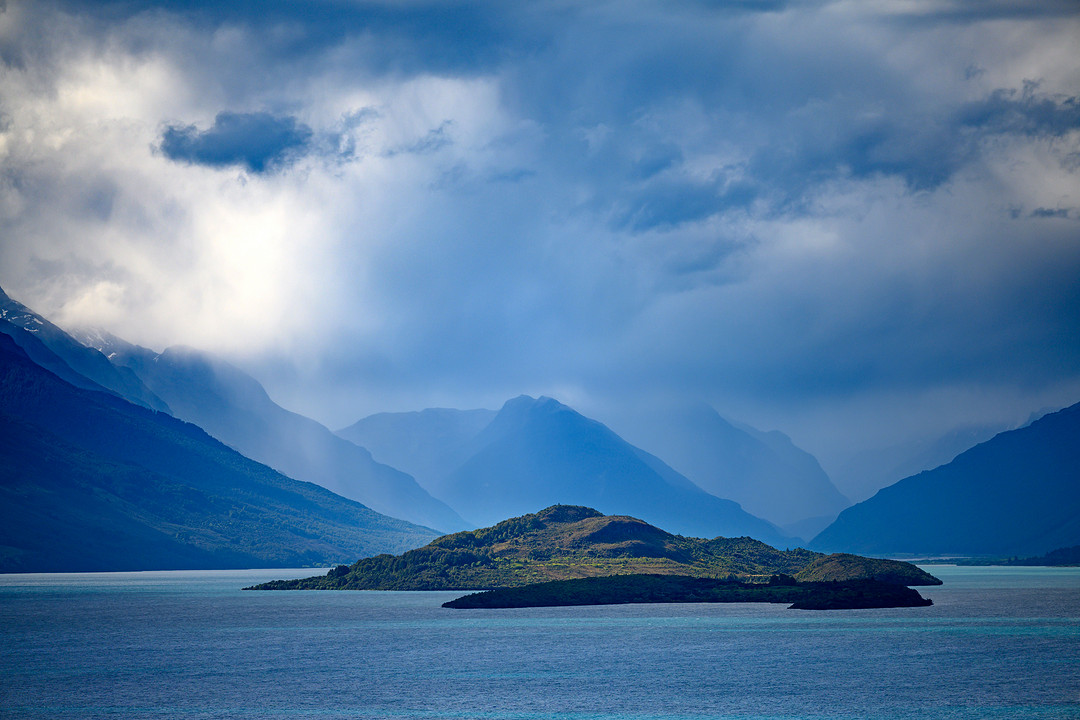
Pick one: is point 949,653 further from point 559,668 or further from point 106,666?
point 106,666

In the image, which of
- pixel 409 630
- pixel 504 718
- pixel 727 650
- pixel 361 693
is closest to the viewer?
pixel 504 718

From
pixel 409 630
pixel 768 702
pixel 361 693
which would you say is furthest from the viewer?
pixel 409 630

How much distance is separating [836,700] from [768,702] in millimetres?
6830

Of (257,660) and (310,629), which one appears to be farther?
(310,629)

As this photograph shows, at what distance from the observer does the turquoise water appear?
97.4m

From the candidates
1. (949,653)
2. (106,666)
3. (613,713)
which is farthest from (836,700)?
(106,666)

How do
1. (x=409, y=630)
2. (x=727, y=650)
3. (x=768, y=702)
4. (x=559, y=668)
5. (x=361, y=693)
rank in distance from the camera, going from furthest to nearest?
1. (x=409, y=630)
2. (x=727, y=650)
3. (x=559, y=668)
4. (x=361, y=693)
5. (x=768, y=702)

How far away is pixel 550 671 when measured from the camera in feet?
407

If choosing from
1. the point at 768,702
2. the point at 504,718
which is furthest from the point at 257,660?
the point at 768,702

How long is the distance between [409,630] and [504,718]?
93.6 metres

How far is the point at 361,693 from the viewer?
355ft

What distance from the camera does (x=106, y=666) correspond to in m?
131

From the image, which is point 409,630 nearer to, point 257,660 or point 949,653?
point 257,660

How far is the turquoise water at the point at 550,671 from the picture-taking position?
9738 centimetres
